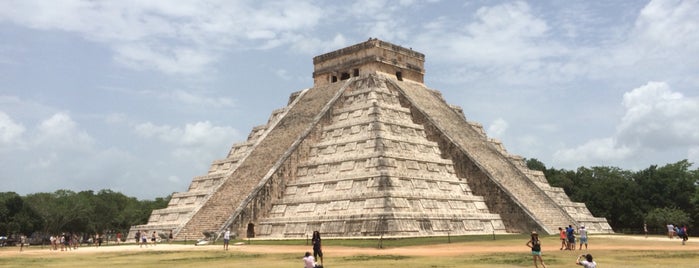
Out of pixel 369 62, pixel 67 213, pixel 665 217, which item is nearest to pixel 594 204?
pixel 665 217

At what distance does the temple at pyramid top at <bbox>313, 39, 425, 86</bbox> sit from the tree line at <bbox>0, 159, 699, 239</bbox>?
59.7 ft

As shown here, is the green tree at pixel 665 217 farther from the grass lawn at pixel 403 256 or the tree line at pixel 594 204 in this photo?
the grass lawn at pixel 403 256

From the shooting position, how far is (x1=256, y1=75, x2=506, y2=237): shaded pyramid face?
3031 cm

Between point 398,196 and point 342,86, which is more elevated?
point 342,86

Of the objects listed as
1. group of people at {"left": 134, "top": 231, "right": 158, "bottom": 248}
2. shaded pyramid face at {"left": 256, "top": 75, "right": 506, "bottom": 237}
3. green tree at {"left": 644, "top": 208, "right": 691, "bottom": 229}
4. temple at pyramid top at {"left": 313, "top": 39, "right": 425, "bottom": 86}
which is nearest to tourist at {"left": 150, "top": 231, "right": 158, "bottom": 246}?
group of people at {"left": 134, "top": 231, "right": 158, "bottom": 248}

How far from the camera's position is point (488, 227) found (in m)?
33.1

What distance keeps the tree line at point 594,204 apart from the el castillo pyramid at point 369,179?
37.7 feet

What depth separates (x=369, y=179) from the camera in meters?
32.0

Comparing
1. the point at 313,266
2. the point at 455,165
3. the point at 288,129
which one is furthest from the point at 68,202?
the point at 313,266

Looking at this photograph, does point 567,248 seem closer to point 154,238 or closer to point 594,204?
point 154,238

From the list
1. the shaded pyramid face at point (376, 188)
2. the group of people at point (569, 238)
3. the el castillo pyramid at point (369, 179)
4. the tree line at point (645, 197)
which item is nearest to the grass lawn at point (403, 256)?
the group of people at point (569, 238)

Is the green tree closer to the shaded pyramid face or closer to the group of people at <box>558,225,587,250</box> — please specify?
the shaded pyramid face

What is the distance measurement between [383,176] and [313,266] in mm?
17334

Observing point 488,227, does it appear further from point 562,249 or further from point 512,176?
point 562,249
